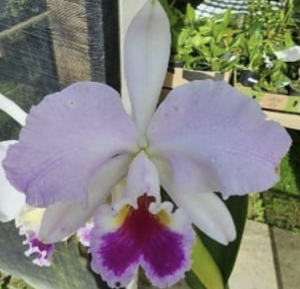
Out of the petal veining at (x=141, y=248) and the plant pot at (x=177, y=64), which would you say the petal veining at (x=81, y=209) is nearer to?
the petal veining at (x=141, y=248)

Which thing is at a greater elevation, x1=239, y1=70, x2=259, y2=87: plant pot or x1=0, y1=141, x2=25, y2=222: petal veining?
x1=0, y1=141, x2=25, y2=222: petal veining

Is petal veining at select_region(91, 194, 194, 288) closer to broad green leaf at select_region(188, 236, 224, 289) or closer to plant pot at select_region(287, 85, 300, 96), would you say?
broad green leaf at select_region(188, 236, 224, 289)

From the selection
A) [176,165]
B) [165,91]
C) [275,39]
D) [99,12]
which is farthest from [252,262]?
[176,165]

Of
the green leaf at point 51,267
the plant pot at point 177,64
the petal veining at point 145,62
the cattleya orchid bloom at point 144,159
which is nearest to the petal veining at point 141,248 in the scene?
the cattleya orchid bloom at point 144,159

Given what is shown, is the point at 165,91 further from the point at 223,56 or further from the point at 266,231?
the point at 266,231

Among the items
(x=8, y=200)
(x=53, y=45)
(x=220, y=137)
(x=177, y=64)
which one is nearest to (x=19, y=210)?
(x=8, y=200)

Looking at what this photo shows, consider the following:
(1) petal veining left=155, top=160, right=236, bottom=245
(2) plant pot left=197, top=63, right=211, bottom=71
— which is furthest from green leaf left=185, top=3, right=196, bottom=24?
(1) petal veining left=155, top=160, right=236, bottom=245

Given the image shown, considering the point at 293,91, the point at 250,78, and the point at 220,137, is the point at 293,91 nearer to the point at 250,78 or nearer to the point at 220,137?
the point at 250,78
